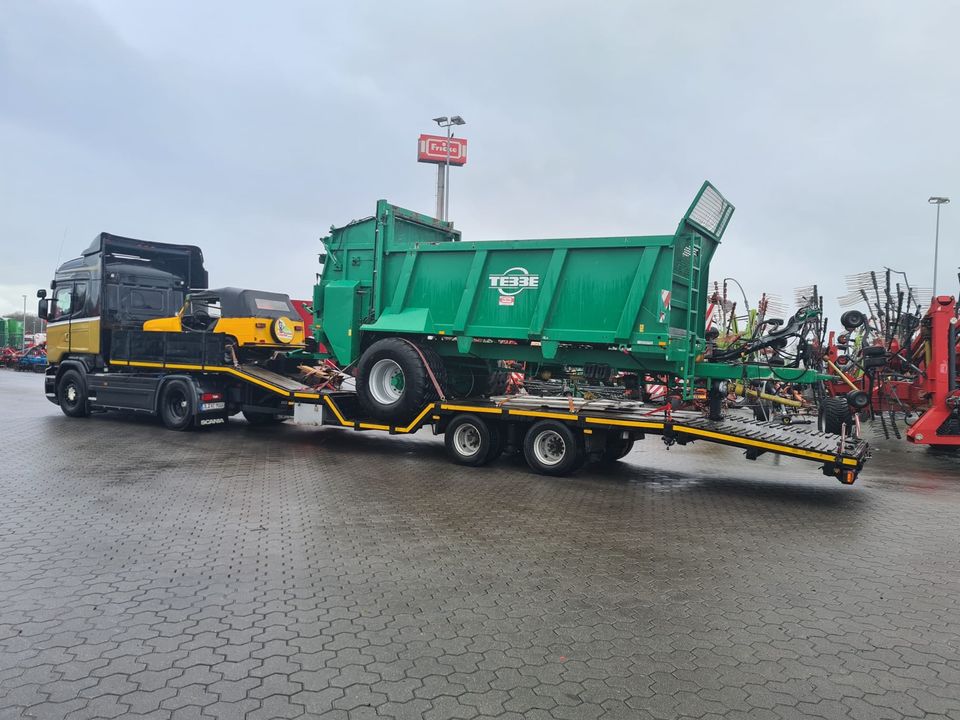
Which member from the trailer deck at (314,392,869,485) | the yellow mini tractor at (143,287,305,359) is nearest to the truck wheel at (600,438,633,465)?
the trailer deck at (314,392,869,485)

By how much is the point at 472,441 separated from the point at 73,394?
1027 centimetres

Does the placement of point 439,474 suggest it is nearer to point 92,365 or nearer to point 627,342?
point 627,342

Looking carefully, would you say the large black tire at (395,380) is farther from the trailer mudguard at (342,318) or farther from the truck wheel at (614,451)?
the truck wheel at (614,451)

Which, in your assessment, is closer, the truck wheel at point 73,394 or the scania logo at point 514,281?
the scania logo at point 514,281

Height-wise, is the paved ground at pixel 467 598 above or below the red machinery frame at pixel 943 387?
below

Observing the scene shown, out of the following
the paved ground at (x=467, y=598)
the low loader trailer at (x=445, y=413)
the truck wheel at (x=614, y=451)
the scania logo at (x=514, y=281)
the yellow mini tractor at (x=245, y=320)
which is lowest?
the paved ground at (x=467, y=598)

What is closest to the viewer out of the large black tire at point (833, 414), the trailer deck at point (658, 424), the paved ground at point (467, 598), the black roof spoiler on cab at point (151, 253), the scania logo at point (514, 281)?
the paved ground at point (467, 598)

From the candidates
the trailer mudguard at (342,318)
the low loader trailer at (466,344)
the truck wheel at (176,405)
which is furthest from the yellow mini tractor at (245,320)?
the trailer mudguard at (342,318)

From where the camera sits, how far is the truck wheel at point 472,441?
32.1ft

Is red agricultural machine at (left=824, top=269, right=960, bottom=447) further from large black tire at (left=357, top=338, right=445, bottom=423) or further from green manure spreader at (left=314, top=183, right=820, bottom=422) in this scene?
large black tire at (left=357, top=338, right=445, bottom=423)

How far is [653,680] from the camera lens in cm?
352

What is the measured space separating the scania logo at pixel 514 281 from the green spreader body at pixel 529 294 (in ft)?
0.05

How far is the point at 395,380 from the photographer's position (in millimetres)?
10867

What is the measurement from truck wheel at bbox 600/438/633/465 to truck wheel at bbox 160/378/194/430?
791 cm
